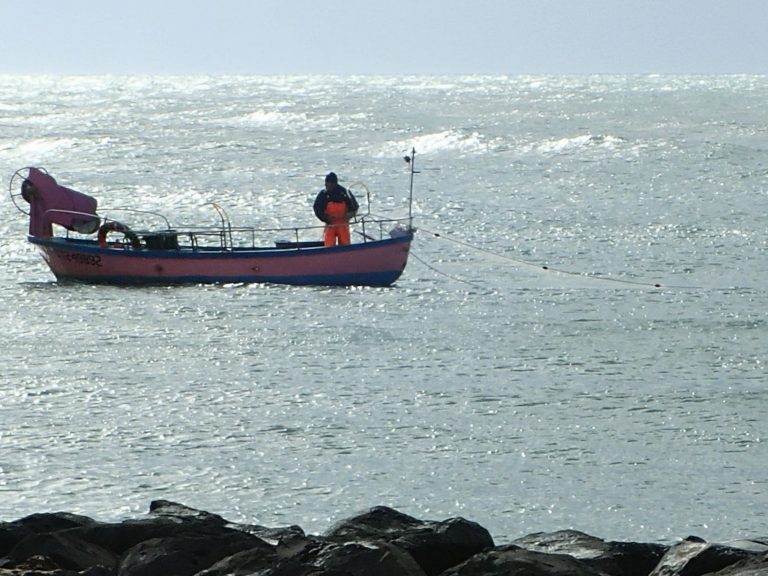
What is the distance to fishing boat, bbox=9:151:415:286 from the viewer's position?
20016mm

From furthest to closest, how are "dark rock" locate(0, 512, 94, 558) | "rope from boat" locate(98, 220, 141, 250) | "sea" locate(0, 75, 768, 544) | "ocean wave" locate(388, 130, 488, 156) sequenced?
"ocean wave" locate(388, 130, 488, 156)
"rope from boat" locate(98, 220, 141, 250)
"sea" locate(0, 75, 768, 544)
"dark rock" locate(0, 512, 94, 558)

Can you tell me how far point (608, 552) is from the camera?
7.12 m

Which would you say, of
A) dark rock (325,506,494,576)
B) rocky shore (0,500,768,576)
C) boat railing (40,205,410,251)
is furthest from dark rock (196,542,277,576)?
boat railing (40,205,410,251)

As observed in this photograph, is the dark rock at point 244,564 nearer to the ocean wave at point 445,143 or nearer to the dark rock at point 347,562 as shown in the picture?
the dark rock at point 347,562

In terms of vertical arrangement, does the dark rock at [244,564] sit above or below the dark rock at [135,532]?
above

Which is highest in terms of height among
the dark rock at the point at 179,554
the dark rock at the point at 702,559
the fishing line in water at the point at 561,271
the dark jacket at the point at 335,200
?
the dark jacket at the point at 335,200

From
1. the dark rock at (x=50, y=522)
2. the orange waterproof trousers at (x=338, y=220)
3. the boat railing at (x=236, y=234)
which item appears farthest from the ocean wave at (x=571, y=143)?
the dark rock at (x=50, y=522)

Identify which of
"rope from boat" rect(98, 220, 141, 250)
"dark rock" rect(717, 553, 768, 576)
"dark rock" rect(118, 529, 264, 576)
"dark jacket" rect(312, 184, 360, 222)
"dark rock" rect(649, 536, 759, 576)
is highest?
"dark jacket" rect(312, 184, 360, 222)

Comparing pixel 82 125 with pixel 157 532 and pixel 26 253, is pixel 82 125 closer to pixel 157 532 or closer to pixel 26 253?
pixel 26 253

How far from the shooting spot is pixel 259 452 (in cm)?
1141

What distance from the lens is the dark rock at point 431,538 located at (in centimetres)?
716

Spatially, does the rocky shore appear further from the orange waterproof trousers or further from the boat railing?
the boat railing

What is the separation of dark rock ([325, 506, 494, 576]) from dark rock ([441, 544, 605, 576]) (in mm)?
372

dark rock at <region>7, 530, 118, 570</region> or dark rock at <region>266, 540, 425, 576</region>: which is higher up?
dark rock at <region>266, 540, 425, 576</region>
